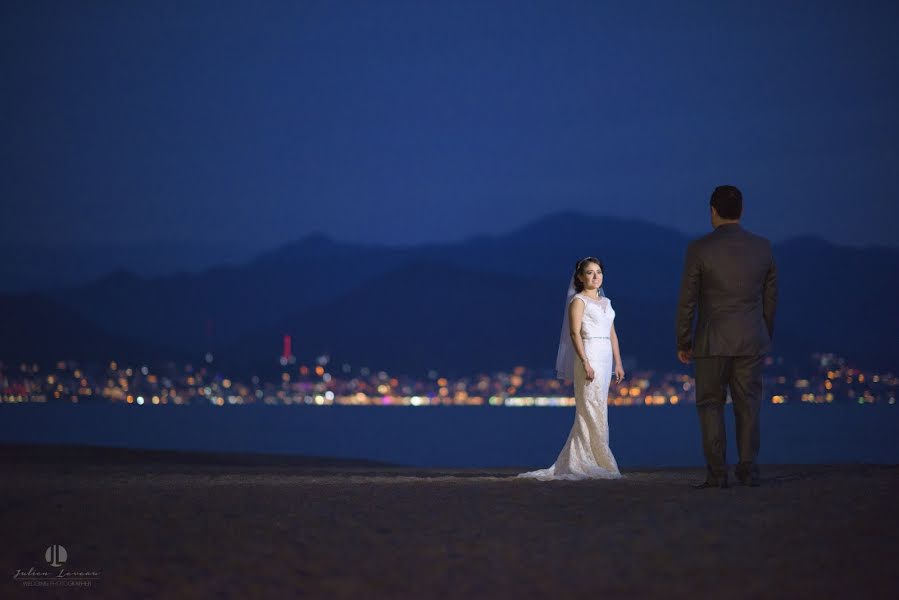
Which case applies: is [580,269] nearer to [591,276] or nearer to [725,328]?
[591,276]

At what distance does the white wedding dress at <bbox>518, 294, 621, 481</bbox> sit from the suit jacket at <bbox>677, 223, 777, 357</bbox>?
281 centimetres

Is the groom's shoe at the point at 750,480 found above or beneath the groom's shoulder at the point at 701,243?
beneath

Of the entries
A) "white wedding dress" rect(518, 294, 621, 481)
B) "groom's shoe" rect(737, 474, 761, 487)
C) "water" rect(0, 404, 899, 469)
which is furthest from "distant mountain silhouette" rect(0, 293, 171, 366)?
"groom's shoe" rect(737, 474, 761, 487)

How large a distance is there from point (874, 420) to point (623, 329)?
46694 mm

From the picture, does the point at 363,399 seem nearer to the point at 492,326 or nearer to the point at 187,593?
the point at 492,326

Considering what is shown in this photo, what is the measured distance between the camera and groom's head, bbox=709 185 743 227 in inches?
433

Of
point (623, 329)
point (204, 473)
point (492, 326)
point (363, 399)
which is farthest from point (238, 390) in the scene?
point (204, 473)

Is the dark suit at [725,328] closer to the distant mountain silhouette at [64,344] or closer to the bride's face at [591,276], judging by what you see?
the bride's face at [591,276]

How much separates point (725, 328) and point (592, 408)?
323 centimetres

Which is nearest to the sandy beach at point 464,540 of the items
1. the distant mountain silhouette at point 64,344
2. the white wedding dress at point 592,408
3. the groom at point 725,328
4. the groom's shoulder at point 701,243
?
the groom at point 725,328

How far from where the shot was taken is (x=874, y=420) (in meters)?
105

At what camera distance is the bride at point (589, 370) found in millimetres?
13688

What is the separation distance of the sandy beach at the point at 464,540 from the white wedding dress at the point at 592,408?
1.33m

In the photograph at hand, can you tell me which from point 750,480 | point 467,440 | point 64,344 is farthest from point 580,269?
point 64,344
